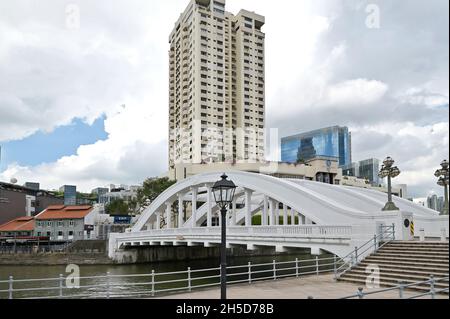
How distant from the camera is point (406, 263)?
14766 mm

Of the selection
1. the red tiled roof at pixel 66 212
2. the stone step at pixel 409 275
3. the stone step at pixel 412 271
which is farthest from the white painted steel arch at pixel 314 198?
the red tiled roof at pixel 66 212

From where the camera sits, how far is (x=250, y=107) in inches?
3824

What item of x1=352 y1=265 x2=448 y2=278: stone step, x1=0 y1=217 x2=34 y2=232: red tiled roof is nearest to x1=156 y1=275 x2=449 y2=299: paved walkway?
x1=352 y1=265 x2=448 y2=278: stone step

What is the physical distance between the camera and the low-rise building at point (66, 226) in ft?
177

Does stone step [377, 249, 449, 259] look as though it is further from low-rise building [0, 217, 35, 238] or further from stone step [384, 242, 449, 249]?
low-rise building [0, 217, 35, 238]

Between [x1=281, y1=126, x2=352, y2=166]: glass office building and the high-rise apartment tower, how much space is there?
17348 mm

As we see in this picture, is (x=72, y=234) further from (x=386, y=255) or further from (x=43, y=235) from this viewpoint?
(x=386, y=255)

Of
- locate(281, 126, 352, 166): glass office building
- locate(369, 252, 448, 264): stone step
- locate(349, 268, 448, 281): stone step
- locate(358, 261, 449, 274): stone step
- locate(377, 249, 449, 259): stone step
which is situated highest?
locate(281, 126, 352, 166): glass office building

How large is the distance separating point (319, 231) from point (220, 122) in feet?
232

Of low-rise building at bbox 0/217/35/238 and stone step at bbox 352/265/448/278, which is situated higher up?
stone step at bbox 352/265/448/278

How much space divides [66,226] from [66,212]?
233 centimetres

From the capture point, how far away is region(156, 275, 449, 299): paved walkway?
12.5 m

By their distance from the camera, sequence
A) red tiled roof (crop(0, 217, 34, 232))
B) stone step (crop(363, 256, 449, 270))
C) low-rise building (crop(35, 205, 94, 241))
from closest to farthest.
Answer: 1. stone step (crop(363, 256, 449, 270))
2. low-rise building (crop(35, 205, 94, 241))
3. red tiled roof (crop(0, 217, 34, 232))

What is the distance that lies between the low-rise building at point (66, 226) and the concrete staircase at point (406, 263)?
1723 inches
